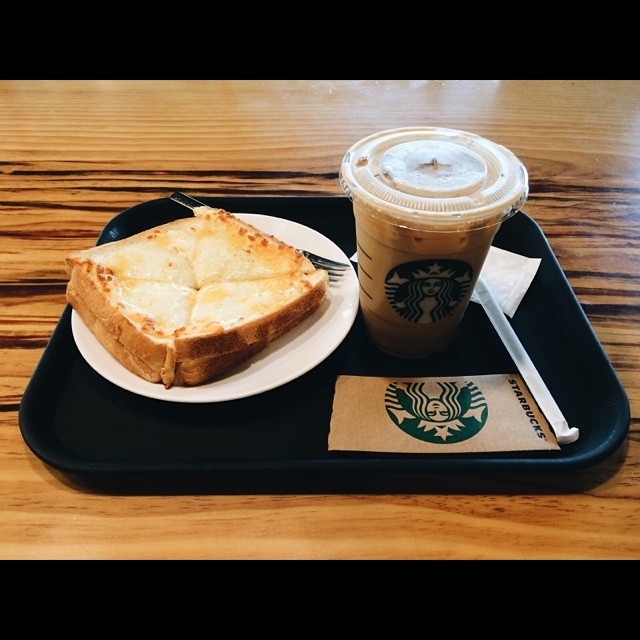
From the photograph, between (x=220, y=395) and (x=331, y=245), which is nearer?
(x=220, y=395)

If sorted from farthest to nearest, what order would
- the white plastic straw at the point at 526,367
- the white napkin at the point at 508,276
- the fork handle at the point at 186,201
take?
the fork handle at the point at 186,201 < the white napkin at the point at 508,276 < the white plastic straw at the point at 526,367

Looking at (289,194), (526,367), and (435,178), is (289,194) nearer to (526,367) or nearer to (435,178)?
(435,178)

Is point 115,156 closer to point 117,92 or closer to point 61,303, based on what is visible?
point 117,92

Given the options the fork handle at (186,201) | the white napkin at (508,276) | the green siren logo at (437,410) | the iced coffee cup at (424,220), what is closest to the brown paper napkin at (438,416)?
the green siren logo at (437,410)

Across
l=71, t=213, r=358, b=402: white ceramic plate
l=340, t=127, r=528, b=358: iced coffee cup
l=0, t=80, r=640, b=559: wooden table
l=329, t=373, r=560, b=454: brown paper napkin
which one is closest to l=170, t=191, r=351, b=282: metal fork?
l=71, t=213, r=358, b=402: white ceramic plate

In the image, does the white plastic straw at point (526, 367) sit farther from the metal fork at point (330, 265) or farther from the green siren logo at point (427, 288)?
the metal fork at point (330, 265)

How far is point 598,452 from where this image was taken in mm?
886

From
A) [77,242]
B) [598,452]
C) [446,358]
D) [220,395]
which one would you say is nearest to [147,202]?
[77,242]

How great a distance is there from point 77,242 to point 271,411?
0.77 meters

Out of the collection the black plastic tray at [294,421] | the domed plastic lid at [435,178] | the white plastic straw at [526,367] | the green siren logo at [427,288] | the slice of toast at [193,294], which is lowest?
the black plastic tray at [294,421]

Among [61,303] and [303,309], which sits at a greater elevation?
[303,309]

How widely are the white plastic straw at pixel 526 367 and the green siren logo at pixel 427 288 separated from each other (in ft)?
0.51

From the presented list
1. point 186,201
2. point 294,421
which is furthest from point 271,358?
point 186,201

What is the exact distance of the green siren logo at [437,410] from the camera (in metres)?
0.95
